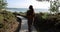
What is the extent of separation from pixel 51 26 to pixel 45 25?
1038 mm

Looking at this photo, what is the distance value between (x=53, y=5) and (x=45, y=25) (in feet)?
42.2

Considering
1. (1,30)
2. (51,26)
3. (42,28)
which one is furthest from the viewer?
(42,28)

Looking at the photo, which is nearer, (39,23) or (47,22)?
(47,22)

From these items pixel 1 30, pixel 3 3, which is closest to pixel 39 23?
pixel 3 3

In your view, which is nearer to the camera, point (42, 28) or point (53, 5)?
point (42, 28)

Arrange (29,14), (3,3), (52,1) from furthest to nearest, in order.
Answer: (52,1), (3,3), (29,14)

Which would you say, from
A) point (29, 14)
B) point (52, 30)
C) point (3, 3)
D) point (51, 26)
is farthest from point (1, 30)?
point (3, 3)

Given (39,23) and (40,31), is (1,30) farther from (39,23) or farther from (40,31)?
(39,23)

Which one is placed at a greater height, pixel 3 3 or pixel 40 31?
pixel 3 3

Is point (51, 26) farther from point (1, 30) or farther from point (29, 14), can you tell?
point (1, 30)

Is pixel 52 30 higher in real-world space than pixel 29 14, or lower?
lower

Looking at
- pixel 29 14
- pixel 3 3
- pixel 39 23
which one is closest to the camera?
pixel 29 14

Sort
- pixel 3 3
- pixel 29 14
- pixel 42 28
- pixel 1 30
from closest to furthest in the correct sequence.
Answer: pixel 1 30, pixel 29 14, pixel 42 28, pixel 3 3

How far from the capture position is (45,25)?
52.3 feet
